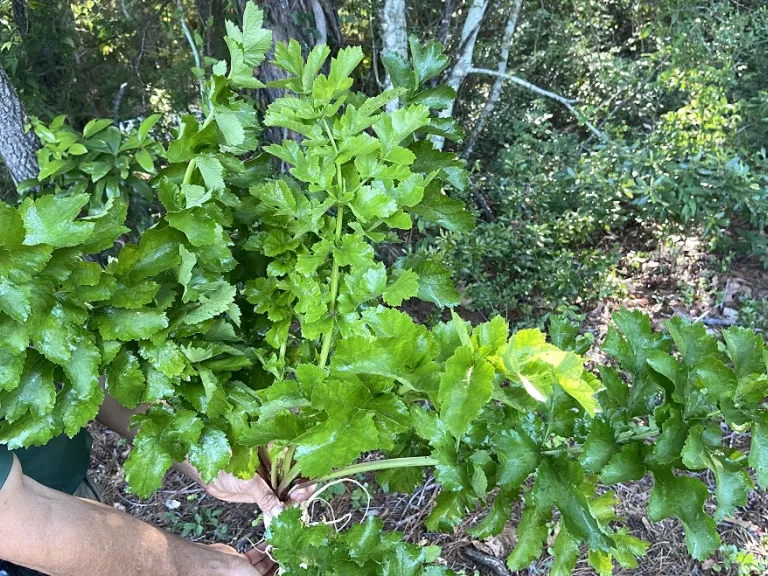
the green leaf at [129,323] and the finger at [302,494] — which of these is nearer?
the green leaf at [129,323]

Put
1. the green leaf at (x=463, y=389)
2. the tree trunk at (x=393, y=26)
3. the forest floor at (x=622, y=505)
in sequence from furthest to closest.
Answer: the tree trunk at (x=393, y=26) < the forest floor at (x=622, y=505) < the green leaf at (x=463, y=389)

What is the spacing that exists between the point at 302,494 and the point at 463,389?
64 centimetres

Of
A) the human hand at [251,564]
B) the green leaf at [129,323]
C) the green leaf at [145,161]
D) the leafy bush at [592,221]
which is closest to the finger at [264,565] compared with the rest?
the human hand at [251,564]

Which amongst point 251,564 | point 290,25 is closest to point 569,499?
point 251,564

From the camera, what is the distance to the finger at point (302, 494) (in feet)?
3.42

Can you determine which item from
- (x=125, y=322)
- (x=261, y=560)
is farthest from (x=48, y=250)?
(x=261, y=560)

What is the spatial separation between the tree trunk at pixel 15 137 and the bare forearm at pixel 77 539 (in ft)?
5.80

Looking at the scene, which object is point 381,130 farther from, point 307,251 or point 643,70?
point 643,70

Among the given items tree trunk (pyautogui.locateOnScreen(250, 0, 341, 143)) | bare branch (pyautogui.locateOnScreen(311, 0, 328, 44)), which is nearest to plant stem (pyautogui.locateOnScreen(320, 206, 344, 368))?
tree trunk (pyautogui.locateOnScreen(250, 0, 341, 143))

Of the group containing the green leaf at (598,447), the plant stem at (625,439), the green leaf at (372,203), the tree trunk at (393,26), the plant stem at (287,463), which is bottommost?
the plant stem at (287,463)

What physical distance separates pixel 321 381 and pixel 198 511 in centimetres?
186

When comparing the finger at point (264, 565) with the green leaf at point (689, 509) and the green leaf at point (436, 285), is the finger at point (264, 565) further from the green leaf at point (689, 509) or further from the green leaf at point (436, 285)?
the green leaf at point (689, 509)

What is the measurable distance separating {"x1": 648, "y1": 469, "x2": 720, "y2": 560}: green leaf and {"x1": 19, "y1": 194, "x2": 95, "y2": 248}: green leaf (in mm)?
736

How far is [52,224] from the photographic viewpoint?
632 mm
